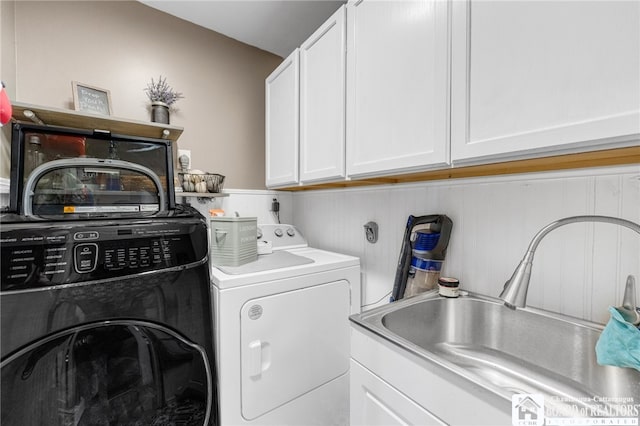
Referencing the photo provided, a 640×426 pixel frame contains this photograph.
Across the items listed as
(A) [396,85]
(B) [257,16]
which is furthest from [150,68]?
(A) [396,85]

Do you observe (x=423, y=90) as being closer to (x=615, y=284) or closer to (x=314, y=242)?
(x=615, y=284)

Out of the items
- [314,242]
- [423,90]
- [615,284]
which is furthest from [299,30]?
[615,284]

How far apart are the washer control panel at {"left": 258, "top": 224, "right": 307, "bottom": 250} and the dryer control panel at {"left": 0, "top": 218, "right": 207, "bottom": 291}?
91cm

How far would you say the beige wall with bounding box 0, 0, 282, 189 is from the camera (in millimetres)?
1457

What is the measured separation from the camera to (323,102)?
1491 mm

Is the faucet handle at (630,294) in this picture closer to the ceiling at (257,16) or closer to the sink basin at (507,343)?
the sink basin at (507,343)

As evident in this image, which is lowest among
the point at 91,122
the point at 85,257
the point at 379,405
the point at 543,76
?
the point at 379,405

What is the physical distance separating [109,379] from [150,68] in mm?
1843

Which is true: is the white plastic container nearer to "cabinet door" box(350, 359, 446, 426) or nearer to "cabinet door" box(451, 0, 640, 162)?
"cabinet door" box(350, 359, 446, 426)

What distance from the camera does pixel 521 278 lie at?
2.44ft

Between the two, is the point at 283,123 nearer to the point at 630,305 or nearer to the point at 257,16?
the point at 257,16

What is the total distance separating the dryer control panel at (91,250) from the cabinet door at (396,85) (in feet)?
2.72

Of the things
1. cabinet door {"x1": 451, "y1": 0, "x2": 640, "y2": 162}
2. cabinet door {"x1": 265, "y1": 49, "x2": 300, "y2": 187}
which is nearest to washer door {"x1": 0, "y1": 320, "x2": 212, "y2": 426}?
cabinet door {"x1": 265, "y1": 49, "x2": 300, "y2": 187}

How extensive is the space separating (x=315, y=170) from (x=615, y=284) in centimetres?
131
